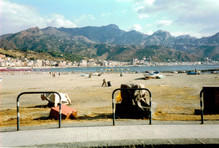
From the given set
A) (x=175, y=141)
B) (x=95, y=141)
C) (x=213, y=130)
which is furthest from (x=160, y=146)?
(x=213, y=130)

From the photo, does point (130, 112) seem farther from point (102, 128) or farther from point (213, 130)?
point (213, 130)

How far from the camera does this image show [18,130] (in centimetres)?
582

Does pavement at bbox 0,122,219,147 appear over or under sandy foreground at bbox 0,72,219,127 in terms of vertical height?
over

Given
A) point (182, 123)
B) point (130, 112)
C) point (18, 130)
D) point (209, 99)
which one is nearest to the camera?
point (18, 130)

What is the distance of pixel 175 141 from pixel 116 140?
55.5 inches

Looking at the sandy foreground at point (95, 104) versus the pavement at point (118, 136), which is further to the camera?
the sandy foreground at point (95, 104)

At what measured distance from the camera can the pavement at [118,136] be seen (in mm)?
4570

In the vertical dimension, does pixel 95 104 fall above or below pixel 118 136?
below

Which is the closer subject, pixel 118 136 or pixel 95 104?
pixel 118 136

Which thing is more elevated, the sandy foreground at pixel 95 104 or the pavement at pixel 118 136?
the pavement at pixel 118 136

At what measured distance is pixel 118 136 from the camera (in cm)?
503

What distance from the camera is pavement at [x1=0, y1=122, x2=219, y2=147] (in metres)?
4.57

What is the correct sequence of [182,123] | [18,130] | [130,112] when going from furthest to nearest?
1. [130,112]
2. [182,123]
3. [18,130]

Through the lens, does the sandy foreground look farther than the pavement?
Yes
